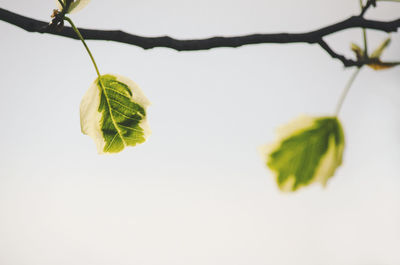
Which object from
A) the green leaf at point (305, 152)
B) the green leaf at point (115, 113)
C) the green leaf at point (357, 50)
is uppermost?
the green leaf at point (357, 50)

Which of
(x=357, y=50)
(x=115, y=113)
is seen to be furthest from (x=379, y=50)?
(x=115, y=113)

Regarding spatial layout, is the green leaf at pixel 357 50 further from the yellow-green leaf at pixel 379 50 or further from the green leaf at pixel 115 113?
the green leaf at pixel 115 113

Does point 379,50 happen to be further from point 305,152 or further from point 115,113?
point 115,113

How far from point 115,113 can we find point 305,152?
0.19 m

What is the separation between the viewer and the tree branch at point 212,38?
0.20 m

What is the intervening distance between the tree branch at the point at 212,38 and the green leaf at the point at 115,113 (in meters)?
0.07

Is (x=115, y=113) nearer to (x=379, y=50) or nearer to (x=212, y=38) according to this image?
(x=212, y=38)

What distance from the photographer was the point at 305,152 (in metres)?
0.23

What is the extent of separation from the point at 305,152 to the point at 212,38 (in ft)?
0.39

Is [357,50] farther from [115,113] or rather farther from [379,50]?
[115,113]

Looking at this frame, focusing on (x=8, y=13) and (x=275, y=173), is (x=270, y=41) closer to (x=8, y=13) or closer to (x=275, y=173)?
(x=275, y=173)

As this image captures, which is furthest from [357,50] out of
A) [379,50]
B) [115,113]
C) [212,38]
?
[115,113]

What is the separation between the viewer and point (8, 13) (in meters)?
0.21

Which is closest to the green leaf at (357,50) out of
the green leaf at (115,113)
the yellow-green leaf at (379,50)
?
the yellow-green leaf at (379,50)
